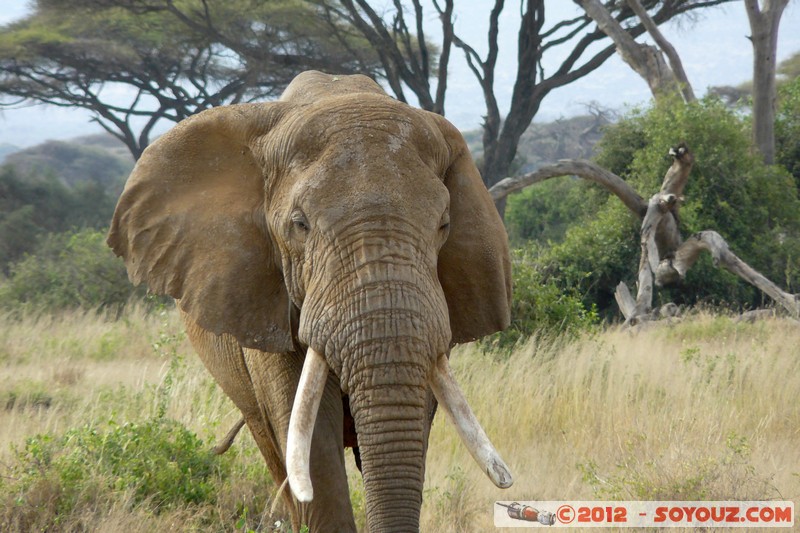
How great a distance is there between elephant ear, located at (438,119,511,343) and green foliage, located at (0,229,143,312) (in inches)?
358

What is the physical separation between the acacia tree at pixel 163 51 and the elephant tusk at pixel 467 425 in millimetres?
17018

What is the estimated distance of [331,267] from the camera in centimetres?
327

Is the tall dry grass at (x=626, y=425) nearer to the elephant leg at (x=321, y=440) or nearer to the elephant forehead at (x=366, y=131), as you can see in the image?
the elephant leg at (x=321, y=440)

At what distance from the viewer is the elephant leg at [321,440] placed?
368 centimetres

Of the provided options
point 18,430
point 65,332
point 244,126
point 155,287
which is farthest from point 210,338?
point 65,332

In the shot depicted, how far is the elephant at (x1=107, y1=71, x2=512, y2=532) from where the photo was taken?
3164 mm

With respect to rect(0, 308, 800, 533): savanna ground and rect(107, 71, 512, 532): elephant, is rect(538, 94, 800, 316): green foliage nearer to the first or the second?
rect(0, 308, 800, 533): savanna ground

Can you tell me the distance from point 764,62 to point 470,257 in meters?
13.1

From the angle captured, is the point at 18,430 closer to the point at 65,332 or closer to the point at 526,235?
the point at 65,332

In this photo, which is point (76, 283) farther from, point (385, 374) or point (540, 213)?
point (385, 374)

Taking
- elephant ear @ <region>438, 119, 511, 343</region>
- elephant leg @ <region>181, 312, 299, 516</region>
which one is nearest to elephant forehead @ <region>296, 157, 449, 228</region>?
elephant ear @ <region>438, 119, 511, 343</region>

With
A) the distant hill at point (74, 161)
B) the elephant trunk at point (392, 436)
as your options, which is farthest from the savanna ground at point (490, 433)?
the distant hill at point (74, 161)

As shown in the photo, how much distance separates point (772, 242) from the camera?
11820 mm

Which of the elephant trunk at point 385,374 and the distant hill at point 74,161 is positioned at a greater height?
the elephant trunk at point 385,374
